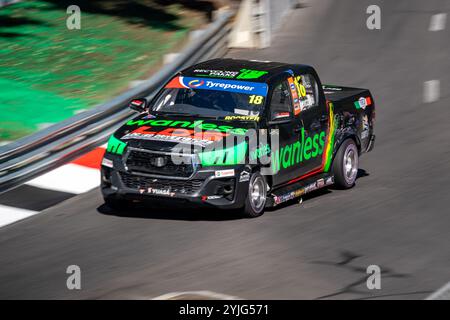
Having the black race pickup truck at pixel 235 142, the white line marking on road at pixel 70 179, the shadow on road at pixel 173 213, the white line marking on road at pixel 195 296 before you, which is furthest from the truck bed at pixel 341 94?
the white line marking on road at pixel 195 296

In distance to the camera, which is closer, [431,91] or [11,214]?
[11,214]

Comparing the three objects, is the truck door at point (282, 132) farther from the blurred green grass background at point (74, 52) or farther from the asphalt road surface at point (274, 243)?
the blurred green grass background at point (74, 52)

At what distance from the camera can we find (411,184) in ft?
43.8

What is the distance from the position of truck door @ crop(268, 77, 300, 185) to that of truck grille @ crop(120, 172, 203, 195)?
43.0 inches

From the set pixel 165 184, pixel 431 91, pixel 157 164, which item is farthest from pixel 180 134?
pixel 431 91

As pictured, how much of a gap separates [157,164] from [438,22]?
13482mm

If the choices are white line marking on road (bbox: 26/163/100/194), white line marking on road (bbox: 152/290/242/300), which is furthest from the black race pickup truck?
white line marking on road (bbox: 152/290/242/300)

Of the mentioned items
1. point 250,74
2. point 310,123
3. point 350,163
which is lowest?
point 350,163

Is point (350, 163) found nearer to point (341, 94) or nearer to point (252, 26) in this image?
point (341, 94)

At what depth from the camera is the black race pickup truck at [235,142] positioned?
36.1 ft

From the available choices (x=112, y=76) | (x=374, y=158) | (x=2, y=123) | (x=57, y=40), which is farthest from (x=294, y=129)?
(x=57, y=40)

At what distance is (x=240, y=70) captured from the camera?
1245 cm

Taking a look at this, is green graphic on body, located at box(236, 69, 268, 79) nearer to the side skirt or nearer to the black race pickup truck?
the black race pickup truck

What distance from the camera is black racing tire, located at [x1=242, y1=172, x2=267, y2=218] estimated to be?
1123 centimetres
